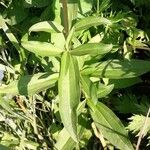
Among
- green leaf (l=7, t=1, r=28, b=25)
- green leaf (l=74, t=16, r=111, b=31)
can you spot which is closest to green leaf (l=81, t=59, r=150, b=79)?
green leaf (l=74, t=16, r=111, b=31)

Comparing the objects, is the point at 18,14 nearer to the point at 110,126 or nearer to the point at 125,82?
the point at 125,82

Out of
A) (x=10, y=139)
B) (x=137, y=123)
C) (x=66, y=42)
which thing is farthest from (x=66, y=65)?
(x=10, y=139)

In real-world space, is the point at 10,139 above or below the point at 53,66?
below

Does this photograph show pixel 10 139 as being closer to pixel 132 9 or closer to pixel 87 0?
pixel 87 0

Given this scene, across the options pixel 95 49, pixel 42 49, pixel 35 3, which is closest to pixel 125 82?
pixel 95 49

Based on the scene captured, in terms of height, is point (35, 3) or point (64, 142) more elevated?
point (35, 3)

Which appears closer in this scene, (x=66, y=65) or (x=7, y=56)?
(x=66, y=65)

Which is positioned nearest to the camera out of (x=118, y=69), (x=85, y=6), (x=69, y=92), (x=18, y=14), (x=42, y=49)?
(x=69, y=92)
